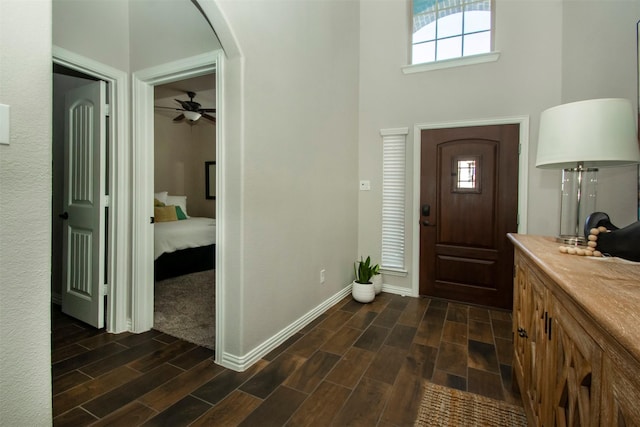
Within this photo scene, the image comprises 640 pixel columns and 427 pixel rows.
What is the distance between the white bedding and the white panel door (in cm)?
121

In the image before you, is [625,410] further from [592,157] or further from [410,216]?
[410,216]

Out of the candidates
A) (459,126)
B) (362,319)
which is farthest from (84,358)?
(459,126)

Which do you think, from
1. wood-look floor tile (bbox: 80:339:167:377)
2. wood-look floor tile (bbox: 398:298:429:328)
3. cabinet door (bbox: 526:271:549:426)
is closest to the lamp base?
cabinet door (bbox: 526:271:549:426)

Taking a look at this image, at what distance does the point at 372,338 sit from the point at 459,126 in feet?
7.54

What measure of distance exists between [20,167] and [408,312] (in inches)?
116

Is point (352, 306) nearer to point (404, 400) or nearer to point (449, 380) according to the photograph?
point (449, 380)

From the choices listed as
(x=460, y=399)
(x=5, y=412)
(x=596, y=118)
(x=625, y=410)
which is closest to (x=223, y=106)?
(x=5, y=412)

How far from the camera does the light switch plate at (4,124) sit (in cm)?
99

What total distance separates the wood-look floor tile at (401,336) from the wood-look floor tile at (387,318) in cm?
9

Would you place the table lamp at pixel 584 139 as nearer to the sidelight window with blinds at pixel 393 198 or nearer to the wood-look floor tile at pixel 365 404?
the wood-look floor tile at pixel 365 404

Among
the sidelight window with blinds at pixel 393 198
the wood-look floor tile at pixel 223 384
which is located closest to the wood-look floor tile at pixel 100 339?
the wood-look floor tile at pixel 223 384

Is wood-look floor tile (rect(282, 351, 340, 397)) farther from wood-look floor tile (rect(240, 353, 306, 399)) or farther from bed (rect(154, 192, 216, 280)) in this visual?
bed (rect(154, 192, 216, 280))

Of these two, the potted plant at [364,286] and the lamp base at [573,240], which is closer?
the lamp base at [573,240]

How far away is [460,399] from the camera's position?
171cm
